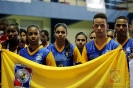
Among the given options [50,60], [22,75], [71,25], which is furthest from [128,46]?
[71,25]

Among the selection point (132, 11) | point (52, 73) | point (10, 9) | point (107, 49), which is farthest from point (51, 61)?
point (132, 11)

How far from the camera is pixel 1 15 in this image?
11391 millimetres

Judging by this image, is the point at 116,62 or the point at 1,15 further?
the point at 1,15

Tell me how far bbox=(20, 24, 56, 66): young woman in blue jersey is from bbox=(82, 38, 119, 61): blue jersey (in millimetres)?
485

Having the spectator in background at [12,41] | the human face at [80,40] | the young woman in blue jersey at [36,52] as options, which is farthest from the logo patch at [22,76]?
the human face at [80,40]

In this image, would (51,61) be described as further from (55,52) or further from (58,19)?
(58,19)

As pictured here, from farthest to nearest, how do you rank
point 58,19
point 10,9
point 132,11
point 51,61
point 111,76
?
1. point 132,11
2. point 58,19
3. point 10,9
4. point 51,61
5. point 111,76

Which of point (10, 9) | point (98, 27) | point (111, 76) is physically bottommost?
point (111, 76)

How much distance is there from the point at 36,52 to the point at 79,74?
73cm

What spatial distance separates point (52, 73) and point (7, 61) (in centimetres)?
64

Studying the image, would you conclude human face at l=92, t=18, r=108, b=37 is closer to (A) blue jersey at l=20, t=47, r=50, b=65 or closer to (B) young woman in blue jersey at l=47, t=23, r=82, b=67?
(B) young woman in blue jersey at l=47, t=23, r=82, b=67

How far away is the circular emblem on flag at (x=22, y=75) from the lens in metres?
4.72

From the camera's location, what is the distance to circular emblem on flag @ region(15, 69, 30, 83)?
4.72 m

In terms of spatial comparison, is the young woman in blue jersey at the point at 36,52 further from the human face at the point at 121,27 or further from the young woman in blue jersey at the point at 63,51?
the human face at the point at 121,27
